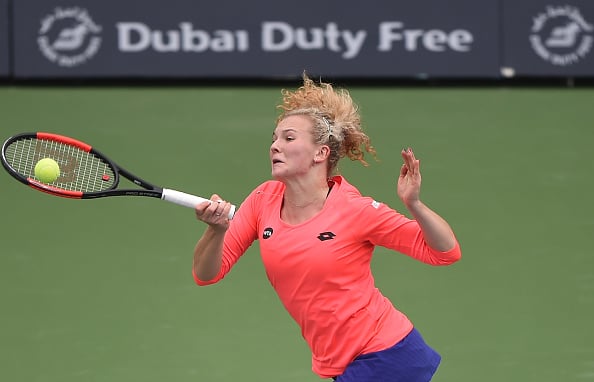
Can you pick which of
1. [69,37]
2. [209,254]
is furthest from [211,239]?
[69,37]

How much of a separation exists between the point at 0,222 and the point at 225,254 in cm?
452

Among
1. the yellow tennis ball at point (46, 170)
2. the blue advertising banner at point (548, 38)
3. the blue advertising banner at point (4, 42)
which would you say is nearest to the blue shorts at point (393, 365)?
the yellow tennis ball at point (46, 170)

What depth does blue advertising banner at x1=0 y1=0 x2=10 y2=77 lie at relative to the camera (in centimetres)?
1285

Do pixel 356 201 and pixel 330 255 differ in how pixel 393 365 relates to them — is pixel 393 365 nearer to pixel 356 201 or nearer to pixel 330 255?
pixel 330 255

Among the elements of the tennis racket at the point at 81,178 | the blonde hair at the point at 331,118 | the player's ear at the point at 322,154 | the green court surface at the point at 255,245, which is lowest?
the green court surface at the point at 255,245

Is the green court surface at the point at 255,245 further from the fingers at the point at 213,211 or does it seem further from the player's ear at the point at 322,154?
the fingers at the point at 213,211

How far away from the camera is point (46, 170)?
20.0 ft

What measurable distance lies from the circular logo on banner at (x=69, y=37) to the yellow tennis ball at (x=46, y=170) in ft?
23.0

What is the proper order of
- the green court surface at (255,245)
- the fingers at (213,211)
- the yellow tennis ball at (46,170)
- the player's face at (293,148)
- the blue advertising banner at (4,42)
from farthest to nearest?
the blue advertising banner at (4,42) < the green court surface at (255,245) < the yellow tennis ball at (46,170) < the player's face at (293,148) < the fingers at (213,211)

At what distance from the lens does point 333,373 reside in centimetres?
566

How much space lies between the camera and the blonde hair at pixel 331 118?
583 centimetres

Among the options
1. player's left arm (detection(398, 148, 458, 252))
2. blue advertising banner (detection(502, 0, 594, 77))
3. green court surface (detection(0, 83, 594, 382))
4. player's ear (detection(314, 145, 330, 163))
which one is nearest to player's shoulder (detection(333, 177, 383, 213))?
player's ear (detection(314, 145, 330, 163))

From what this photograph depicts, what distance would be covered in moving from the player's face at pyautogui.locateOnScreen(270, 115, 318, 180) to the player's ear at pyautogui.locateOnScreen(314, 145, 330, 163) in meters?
0.02

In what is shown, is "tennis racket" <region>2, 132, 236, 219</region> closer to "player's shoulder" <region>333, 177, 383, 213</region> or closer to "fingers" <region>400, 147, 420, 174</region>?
"player's shoulder" <region>333, 177, 383, 213</region>
